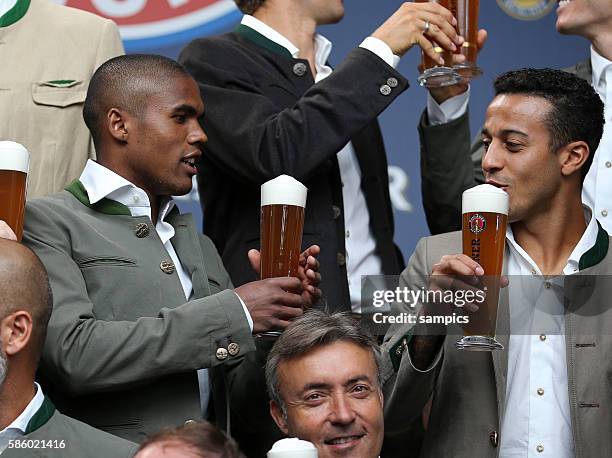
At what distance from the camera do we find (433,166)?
429cm

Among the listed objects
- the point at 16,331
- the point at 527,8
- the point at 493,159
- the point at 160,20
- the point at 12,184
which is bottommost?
the point at 16,331

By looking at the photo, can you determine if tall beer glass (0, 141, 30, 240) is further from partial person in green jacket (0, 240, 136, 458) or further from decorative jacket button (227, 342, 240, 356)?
decorative jacket button (227, 342, 240, 356)

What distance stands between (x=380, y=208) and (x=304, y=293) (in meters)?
0.74

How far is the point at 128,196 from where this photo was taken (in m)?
3.76

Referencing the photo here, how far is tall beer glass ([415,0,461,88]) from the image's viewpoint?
12.7 ft

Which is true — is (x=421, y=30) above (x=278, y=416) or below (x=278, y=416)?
above

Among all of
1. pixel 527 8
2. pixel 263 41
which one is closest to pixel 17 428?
pixel 263 41

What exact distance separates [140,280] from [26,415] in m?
0.52

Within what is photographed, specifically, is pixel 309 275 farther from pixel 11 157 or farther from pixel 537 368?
pixel 11 157

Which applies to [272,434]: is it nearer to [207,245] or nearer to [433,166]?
[207,245]

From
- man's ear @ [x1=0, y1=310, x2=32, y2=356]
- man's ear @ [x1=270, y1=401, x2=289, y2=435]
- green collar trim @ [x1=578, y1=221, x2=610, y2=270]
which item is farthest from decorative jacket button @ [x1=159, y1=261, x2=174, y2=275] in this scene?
green collar trim @ [x1=578, y1=221, x2=610, y2=270]

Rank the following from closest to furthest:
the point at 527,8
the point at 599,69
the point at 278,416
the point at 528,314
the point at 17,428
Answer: the point at 17,428 → the point at 278,416 → the point at 528,314 → the point at 599,69 → the point at 527,8

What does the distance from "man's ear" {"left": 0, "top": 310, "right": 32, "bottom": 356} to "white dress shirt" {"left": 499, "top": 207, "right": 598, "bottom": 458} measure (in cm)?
119

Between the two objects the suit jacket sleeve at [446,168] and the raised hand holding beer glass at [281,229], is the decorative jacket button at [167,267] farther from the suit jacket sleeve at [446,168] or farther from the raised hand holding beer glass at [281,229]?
the suit jacket sleeve at [446,168]
